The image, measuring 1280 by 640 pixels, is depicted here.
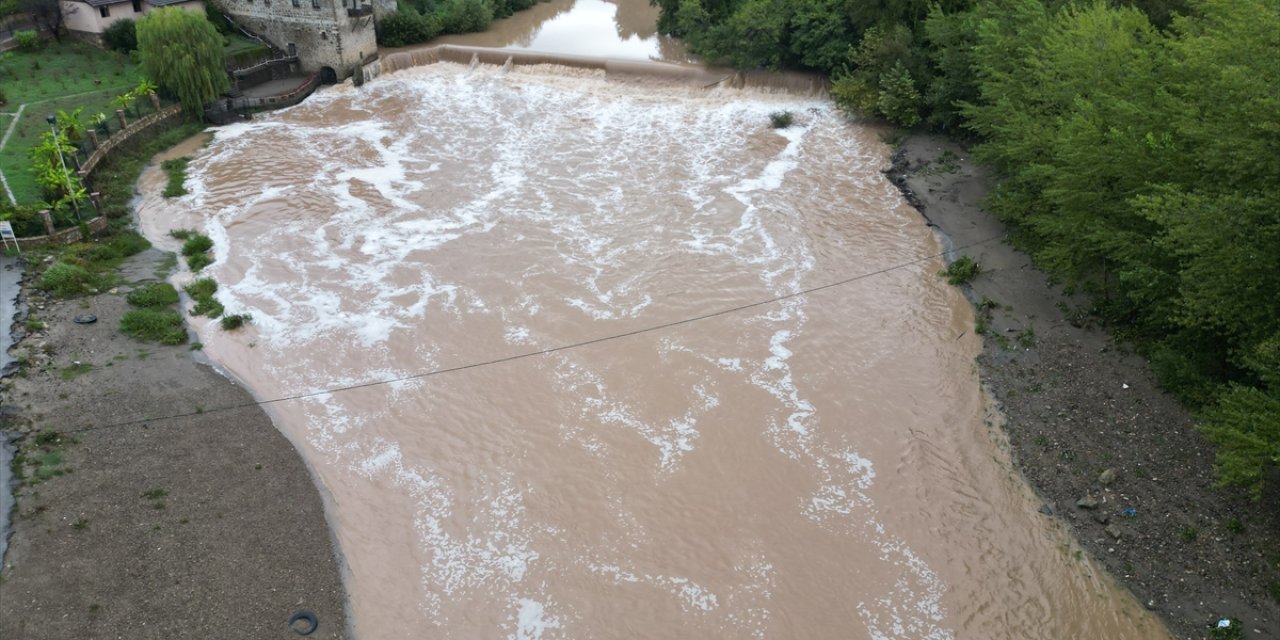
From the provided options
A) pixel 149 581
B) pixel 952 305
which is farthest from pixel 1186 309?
pixel 149 581

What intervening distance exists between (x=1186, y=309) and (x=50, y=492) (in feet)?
77.7

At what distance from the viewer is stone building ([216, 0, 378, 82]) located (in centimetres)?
3819

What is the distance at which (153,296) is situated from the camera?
72.6 feet

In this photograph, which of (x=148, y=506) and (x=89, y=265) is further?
(x=89, y=265)

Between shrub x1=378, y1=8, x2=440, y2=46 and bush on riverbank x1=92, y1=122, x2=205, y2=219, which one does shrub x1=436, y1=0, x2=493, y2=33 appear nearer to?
shrub x1=378, y1=8, x2=440, y2=46

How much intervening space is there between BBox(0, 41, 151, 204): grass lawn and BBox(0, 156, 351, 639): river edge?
1300cm

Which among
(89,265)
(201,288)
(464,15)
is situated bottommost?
(201,288)

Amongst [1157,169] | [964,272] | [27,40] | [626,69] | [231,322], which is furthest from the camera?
[626,69]

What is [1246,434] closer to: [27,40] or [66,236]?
[66,236]

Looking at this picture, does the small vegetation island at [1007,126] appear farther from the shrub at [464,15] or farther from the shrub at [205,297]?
the shrub at [464,15]

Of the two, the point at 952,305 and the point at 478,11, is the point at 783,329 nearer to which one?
the point at 952,305

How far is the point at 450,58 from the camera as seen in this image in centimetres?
4197

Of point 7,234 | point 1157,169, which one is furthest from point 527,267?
point 1157,169

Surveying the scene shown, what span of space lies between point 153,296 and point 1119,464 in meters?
24.4
